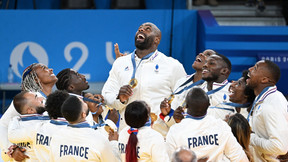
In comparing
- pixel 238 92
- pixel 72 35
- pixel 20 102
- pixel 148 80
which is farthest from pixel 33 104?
pixel 72 35

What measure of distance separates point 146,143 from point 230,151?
754 mm

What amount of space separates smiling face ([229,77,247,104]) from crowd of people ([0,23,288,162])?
0.01 metres

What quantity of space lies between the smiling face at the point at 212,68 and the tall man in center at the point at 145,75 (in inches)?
23.3

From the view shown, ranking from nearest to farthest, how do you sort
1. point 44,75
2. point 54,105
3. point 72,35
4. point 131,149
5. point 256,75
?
point 131,149, point 54,105, point 256,75, point 44,75, point 72,35

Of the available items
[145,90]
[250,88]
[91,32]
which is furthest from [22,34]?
[250,88]

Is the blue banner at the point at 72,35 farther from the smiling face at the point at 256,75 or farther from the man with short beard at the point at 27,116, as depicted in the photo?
the man with short beard at the point at 27,116

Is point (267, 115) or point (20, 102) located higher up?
point (20, 102)

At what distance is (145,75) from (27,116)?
1701 mm

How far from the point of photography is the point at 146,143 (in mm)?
4074

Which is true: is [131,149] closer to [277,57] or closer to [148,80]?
[148,80]

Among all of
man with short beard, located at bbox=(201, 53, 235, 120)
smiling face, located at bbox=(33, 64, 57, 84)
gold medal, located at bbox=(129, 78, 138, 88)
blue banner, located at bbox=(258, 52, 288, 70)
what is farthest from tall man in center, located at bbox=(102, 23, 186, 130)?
blue banner, located at bbox=(258, 52, 288, 70)

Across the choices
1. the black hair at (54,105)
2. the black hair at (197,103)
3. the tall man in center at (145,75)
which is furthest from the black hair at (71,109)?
the tall man in center at (145,75)

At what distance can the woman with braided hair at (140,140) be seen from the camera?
405 cm

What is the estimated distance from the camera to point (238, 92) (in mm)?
5156
